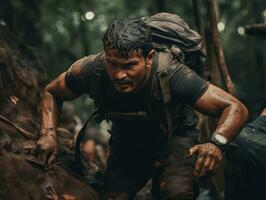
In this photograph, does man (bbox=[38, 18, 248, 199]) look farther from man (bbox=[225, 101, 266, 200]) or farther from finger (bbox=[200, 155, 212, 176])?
man (bbox=[225, 101, 266, 200])

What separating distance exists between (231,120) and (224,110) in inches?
5.0

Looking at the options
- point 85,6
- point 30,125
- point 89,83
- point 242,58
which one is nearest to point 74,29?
point 85,6

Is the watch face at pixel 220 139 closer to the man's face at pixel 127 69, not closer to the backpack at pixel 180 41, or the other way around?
the man's face at pixel 127 69

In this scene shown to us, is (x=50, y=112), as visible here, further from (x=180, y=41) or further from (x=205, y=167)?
(x=205, y=167)

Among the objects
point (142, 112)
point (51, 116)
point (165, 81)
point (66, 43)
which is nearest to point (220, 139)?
point (165, 81)

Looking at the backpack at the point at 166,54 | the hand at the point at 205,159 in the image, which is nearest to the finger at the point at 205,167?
the hand at the point at 205,159

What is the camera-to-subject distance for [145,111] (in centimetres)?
567

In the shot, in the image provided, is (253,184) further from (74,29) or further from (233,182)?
(74,29)

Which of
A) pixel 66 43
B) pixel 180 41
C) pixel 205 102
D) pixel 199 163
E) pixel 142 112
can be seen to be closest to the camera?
pixel 199 163

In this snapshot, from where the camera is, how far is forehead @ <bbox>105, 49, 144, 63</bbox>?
202 inches

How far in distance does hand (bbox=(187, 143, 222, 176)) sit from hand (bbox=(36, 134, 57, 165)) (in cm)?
166

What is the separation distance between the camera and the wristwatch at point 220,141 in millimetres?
5164

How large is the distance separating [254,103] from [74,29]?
6780 millimetres

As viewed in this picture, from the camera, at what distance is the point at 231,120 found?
521 centimetres
